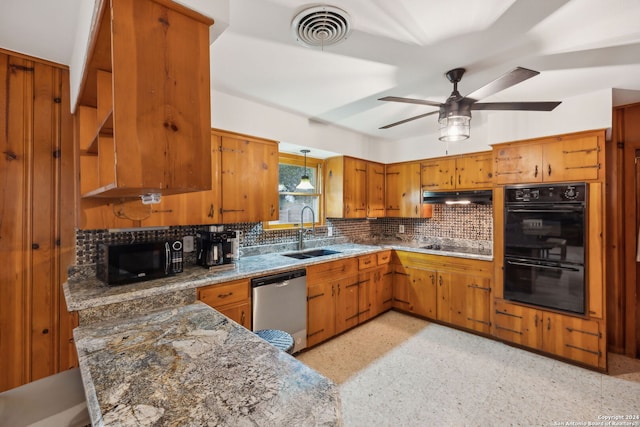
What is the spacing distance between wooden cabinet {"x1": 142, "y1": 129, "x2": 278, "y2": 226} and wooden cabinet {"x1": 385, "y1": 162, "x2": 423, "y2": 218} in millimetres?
Answer: 2126

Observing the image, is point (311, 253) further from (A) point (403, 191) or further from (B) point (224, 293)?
(A) point (403, 191)

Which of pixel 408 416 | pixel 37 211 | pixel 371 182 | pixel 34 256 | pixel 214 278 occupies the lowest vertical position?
pixel 408 416

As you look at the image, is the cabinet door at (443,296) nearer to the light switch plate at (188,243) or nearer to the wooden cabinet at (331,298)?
the wooden cabinet at (331,298)

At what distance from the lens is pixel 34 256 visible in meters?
1.91

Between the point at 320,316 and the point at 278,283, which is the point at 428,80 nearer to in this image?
the point at 278,283

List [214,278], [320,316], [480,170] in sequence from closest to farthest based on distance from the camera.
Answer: [214,278]
[320,316]
[480,170]

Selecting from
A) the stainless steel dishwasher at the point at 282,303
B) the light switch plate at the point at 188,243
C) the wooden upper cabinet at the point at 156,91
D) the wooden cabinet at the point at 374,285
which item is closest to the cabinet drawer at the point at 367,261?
the wooden cabinet at the point at 374,285

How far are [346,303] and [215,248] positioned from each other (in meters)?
1.67

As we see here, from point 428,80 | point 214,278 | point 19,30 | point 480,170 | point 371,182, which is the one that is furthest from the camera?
point 371,182

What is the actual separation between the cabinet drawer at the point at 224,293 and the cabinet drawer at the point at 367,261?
5.14 ft

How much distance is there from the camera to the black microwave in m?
1.88

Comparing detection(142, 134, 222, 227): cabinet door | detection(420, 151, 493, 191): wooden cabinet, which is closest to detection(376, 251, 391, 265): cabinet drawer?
detection(420, 151, 493, 191): wooden cabinet

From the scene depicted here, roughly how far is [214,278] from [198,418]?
4.77 ft

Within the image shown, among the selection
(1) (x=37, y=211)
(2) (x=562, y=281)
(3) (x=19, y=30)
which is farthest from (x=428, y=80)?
(1) (x=37, y=211)
